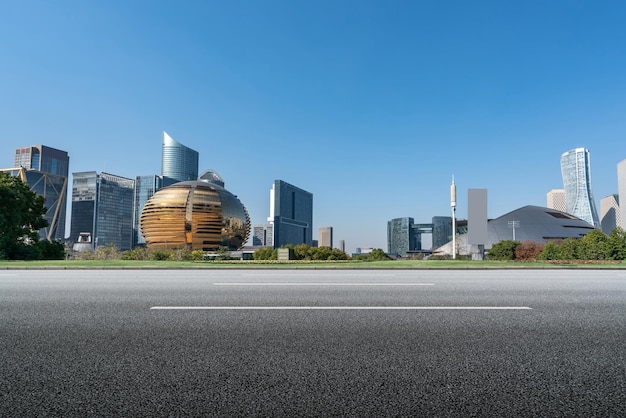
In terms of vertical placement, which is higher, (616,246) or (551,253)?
(616,246)

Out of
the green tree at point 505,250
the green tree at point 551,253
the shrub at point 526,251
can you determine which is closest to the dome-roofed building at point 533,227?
the shrub at point 526,251

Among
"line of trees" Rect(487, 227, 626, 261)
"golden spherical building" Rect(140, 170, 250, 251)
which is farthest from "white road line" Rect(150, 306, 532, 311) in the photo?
"golden spherical building" Rect(140, 170, 250, 251)

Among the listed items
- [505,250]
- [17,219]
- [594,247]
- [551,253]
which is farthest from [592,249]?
[17,219]

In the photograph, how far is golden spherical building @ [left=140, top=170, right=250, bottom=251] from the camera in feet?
387

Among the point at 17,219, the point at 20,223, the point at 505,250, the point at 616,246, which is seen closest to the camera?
the point at 17,219

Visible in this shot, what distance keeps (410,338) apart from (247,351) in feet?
6.02

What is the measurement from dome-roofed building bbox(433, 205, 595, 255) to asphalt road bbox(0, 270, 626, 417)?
9217 centimetres

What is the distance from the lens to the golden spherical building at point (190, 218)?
117938mm

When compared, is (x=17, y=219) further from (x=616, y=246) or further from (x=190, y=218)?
(x=190, y=218)

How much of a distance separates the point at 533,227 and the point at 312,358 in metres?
104

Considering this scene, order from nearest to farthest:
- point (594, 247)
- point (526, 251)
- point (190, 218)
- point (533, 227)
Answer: point (594, 247)
point (526, 251)
point (533, 227)
point (190, 218)

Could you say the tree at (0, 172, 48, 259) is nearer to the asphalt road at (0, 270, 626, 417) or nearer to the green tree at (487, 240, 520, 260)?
the asphalt road at (0, 270, 626, 417)

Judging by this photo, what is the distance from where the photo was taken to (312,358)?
3.69 meters

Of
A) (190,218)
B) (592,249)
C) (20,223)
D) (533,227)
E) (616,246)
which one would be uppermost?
(190,218)
